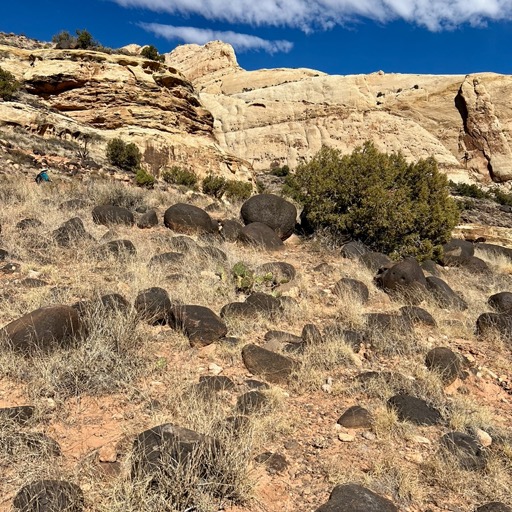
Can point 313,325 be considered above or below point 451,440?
above

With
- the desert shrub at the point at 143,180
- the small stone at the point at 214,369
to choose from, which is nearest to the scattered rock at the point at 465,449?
the small stone at the point at 214,369

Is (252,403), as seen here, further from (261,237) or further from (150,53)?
(150,53)

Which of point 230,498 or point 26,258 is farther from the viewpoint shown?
point 26,258

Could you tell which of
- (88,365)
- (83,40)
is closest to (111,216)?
(88,365)

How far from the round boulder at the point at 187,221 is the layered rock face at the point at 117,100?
33.2ft

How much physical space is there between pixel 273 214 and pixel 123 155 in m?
9.17

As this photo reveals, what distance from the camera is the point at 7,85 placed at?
56.2 ft

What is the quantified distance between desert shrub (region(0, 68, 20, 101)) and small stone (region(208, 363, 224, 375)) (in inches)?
693

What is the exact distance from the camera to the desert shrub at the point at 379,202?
31.1 ft

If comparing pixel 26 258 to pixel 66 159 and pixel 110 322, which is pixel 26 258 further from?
pixel 66 159

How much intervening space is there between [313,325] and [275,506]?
2.69m

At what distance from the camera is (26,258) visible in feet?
19.8

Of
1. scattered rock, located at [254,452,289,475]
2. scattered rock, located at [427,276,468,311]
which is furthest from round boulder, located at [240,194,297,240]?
scattered rock, located at [254,452,289,475]

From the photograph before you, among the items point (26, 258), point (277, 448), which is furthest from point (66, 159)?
point (277, 448)
